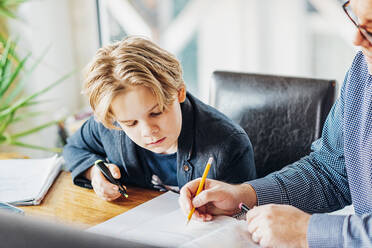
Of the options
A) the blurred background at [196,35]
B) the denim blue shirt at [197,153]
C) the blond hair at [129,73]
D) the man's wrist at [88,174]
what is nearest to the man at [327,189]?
the denim blue shirt at [197,153]

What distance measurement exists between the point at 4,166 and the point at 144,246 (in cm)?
111

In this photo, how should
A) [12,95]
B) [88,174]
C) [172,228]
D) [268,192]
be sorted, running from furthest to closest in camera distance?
[12,95] → [88,174] → [268,192] → [172,228]

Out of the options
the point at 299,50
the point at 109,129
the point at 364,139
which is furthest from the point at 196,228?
the point at 299,50

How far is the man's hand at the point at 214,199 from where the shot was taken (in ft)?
3.44

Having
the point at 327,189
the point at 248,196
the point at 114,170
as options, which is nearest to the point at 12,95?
the point at 114,170

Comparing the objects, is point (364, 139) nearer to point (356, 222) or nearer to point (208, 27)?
point (356, 222)

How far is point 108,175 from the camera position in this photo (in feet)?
4.21

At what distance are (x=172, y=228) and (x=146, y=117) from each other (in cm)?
30

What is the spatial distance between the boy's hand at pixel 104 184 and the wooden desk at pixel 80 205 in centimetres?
1

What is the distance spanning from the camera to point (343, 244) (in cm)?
88

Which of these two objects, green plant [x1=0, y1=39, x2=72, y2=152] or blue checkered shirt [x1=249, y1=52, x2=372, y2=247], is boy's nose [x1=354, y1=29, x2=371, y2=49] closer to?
blue checkered shirt [x1=249, y1=52, x2=372, y2=247]

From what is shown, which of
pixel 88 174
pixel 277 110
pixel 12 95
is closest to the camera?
pixel 88 174

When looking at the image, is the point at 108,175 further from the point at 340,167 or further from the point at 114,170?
the point at 340,167

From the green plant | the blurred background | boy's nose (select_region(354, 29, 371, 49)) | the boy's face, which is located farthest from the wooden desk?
the blurred background
